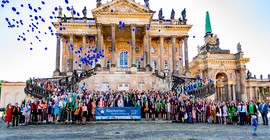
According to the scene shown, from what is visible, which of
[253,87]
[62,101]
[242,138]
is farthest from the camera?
[253,87]

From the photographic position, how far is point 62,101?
13219 mm

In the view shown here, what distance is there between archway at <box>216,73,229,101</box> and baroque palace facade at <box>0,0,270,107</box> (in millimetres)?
278

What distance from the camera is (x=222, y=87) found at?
52.1 m

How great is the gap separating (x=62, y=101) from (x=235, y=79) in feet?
147

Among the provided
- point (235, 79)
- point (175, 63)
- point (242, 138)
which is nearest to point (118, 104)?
point (242, 138)

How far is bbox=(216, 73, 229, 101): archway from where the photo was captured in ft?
156

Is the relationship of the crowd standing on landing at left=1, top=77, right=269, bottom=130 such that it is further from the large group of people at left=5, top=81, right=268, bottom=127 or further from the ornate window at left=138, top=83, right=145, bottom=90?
the ornate window at left=138, top=83, right=145, bottom=90

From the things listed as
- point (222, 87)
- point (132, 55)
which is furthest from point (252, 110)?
point (222, 87)

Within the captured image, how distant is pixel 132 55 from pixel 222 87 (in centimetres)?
3578

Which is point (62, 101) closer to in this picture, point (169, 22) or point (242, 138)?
point (242, 138)

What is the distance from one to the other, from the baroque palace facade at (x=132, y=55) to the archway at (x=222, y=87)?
28 cm

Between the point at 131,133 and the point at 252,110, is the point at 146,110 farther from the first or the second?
the point at 252,110

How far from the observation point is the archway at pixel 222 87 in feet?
156

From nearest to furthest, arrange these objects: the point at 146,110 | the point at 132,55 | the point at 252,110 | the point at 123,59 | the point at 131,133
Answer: the point at 131,133, the point at 252,110, the point at 146,110, the point at 132,55, the point at 123,59
